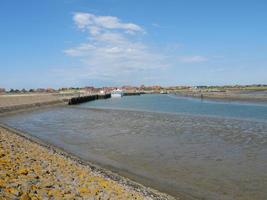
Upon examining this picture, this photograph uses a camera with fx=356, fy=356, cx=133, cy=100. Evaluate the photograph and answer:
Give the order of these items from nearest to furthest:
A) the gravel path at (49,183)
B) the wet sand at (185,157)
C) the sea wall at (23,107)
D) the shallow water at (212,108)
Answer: the gravel path at (49,183)
the wet sand at (185,157)
the shallow water at (212,108)
the sea wall at (23,107)

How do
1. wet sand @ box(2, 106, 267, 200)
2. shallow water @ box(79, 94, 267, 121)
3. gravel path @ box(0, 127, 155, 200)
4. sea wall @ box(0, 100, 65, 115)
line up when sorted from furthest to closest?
sea wall @ box(0, 100, 65, 115) → shallow water @ box(79, 94, 267, 121) → wet sand @ box(2, 106, 267, 200) → gravel path @ box(0, 127, 155, 200)

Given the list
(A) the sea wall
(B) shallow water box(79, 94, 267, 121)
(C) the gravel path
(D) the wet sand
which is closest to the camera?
(C) the gravel path

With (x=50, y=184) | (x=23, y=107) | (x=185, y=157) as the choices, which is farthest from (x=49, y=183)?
(x=23, y=107)

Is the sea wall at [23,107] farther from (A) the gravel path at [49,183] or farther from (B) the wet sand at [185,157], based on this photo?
(A) the gravel path at [49,183]

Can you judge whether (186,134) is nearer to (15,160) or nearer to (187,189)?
(187,189)

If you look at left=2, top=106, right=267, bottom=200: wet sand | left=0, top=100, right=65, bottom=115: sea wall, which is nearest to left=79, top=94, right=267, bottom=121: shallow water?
left=0, top=100, right=65, bottom=115: sea wall

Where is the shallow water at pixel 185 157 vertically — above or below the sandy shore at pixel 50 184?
below

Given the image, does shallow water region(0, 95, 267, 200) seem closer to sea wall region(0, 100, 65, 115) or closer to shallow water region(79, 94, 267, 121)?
shallow water region(79, 94, 267, 121)

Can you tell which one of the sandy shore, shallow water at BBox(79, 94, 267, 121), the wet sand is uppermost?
the sandy shore

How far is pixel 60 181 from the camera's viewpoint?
1027 cm

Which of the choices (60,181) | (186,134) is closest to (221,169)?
(60,181)

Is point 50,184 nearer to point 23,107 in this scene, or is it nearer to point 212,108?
point 23,107

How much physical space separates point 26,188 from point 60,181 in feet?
5.86

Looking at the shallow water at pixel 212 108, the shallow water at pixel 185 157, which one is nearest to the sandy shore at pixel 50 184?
the shallow water at pixel 185 157
